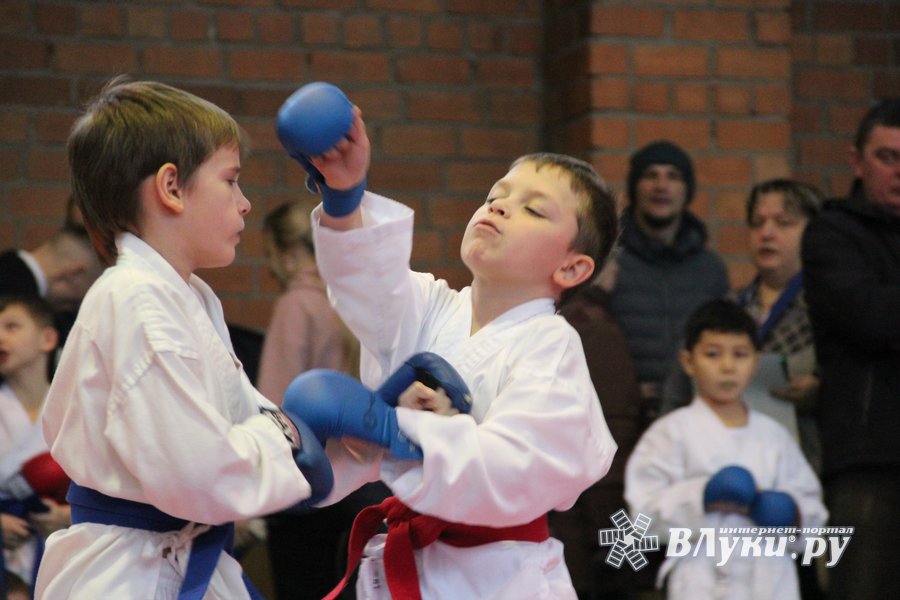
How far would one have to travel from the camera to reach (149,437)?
195cm

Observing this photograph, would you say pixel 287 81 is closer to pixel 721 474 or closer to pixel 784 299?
pixel 784 299

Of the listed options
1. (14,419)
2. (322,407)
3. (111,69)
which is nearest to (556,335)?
(322,407)

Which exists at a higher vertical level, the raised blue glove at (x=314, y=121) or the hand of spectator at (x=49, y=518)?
the raised blue glove at (x=314, y=121)

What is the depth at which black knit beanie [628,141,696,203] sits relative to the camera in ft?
14.2

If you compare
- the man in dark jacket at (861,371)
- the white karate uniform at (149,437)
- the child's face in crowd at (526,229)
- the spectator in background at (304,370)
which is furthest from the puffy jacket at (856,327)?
the white karate uniform at (149,437)

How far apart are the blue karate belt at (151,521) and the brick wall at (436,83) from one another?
290cm

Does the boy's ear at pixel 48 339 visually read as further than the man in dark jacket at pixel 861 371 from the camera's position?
Yes

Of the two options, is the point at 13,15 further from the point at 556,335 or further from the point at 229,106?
the point at 556,335

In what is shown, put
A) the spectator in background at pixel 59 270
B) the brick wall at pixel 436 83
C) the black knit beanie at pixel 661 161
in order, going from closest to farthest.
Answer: the spectator in background at pixel 59 270, the black knit beanie at pixel 661 161, the brick wall at pixel 436 83

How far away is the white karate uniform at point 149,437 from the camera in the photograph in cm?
195

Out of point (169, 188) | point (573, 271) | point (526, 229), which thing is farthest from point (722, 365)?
point (169, 188)

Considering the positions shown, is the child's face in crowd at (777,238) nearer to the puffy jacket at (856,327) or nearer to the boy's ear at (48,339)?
the puffy jacket at (856,327)

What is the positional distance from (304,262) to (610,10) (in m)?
1.49

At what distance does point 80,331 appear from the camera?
2.05m
